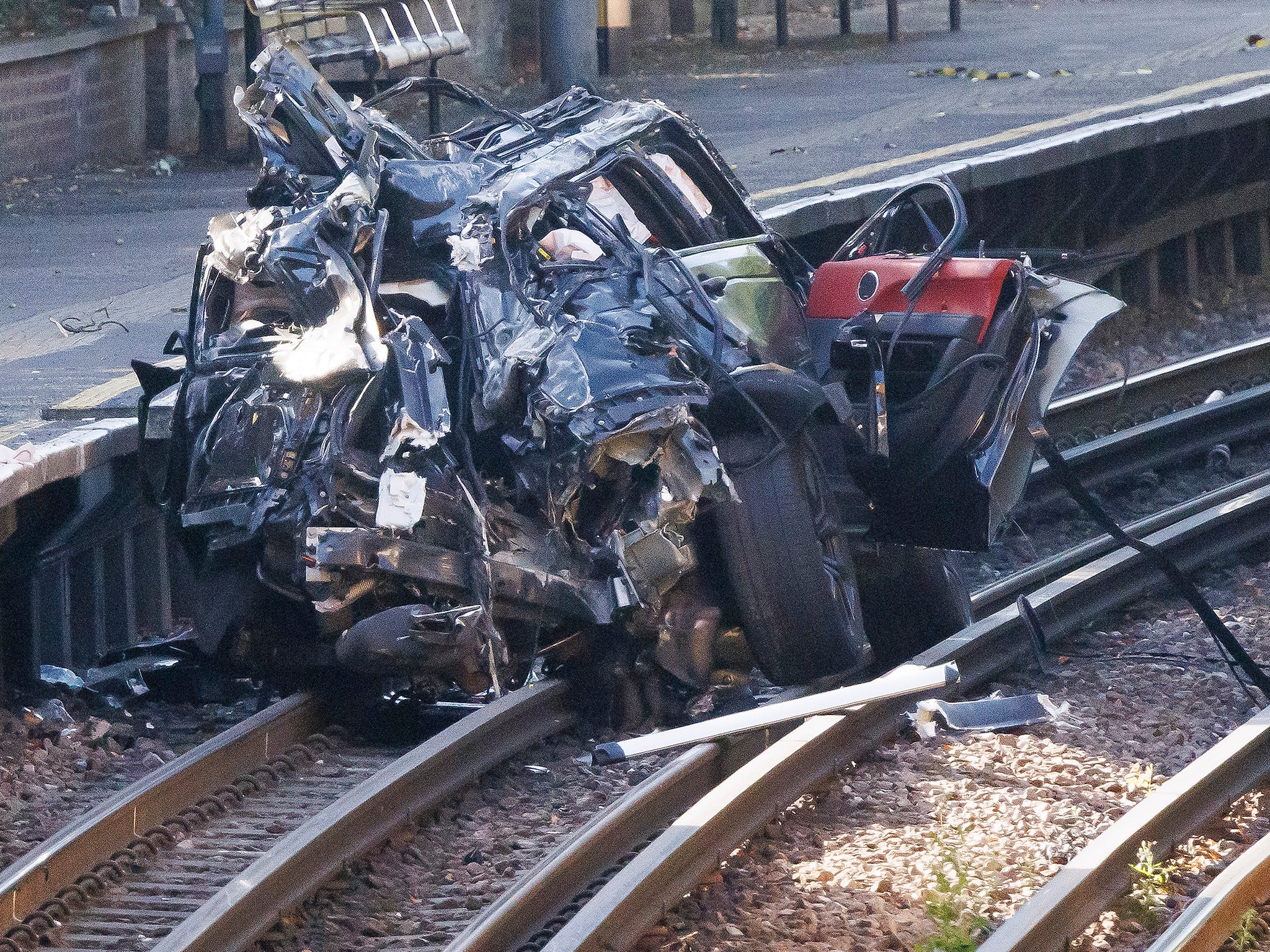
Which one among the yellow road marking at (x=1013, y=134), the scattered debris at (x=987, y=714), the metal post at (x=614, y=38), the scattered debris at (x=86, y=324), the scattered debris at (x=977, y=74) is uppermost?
the metal post at (x=614, y=38)

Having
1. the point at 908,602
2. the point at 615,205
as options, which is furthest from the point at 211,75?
the point at 908,602

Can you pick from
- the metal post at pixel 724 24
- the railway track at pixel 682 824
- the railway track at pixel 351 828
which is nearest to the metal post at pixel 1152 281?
the railway track at pixel 682 824

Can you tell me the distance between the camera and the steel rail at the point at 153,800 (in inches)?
212

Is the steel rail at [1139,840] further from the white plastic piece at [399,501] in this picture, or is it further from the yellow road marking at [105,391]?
the yellow road marking at [105,391]

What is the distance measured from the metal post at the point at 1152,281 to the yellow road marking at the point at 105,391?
10.2 m

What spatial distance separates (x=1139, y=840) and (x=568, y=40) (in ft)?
40.8

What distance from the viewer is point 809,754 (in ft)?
20.5

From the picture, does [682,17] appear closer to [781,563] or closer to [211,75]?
[211,75]

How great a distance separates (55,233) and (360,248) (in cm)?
899

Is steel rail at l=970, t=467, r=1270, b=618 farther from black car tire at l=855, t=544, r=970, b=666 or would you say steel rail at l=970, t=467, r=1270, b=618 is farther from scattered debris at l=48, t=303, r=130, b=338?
scattered debris at l=48, t=303, r=130, b=338

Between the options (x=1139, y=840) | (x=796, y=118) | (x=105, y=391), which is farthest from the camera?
(x=796, y=118)

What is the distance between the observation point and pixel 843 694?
669 centimetres

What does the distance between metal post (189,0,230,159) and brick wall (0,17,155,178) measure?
24.8 inches

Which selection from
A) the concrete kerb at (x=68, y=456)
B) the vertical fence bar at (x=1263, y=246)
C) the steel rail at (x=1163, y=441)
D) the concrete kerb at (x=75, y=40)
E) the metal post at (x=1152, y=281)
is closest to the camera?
the concrete kerb at (x=68, y=456)
